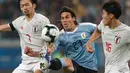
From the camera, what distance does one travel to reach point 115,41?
30.2 ft

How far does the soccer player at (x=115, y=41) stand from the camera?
29.9ft

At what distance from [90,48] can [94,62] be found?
1.09m

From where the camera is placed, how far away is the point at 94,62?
1023cm

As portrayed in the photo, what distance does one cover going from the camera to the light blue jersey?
10.0 meters

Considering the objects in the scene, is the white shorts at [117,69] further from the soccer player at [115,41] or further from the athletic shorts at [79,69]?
the athletic shorts at [79,69]

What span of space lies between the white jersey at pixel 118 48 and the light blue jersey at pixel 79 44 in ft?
2.83

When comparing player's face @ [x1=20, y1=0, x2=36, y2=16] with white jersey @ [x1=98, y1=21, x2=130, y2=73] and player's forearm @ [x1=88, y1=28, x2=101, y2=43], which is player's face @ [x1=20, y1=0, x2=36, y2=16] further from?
white jersey @ [x1=98, y1=21, x2=130, y2=73]

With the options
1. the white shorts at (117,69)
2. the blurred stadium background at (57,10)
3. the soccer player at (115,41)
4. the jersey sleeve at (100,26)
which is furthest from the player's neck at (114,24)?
the blurred stadium background at (57,10)

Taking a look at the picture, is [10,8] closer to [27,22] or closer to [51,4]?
[51,4]

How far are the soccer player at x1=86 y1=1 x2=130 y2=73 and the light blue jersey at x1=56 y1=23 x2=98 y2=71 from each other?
0.80 m

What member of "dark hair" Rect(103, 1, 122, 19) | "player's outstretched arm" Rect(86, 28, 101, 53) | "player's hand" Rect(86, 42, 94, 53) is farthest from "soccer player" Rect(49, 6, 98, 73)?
"dark hair" Rect(103, 1, 122, 19)

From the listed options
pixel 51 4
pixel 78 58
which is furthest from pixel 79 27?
pixel 51 4

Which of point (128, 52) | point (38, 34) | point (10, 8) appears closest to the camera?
point (128, 52)

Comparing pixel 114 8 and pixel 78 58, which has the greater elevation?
pixel 114 8
